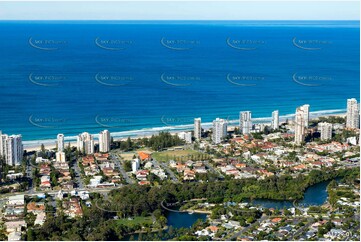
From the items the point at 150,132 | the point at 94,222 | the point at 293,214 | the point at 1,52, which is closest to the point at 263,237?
the point at 293,214

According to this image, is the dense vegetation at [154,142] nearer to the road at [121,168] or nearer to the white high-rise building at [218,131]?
the road at [121,168]

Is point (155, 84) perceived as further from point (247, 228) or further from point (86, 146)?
point (247, 228)

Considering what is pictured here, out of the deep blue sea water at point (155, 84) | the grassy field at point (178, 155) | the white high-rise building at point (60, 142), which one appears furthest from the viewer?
the deep blue sea water at point (155, 84)

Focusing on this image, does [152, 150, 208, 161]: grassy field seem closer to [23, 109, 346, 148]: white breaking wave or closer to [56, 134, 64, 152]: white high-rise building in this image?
[23, 109, 346, 148]: white breaking wave

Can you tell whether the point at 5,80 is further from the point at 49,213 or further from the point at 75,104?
the point at 49,213

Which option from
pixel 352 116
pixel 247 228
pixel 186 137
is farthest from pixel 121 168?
pixel 352 116

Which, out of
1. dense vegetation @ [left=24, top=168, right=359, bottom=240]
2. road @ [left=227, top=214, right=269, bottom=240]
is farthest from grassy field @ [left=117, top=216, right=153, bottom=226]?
road @ [left=227, top=214, right=269, bottom=240]

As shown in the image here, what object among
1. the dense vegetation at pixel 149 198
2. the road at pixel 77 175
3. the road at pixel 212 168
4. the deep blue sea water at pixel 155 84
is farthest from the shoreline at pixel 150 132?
the dense vegetation at pixel 149 198
